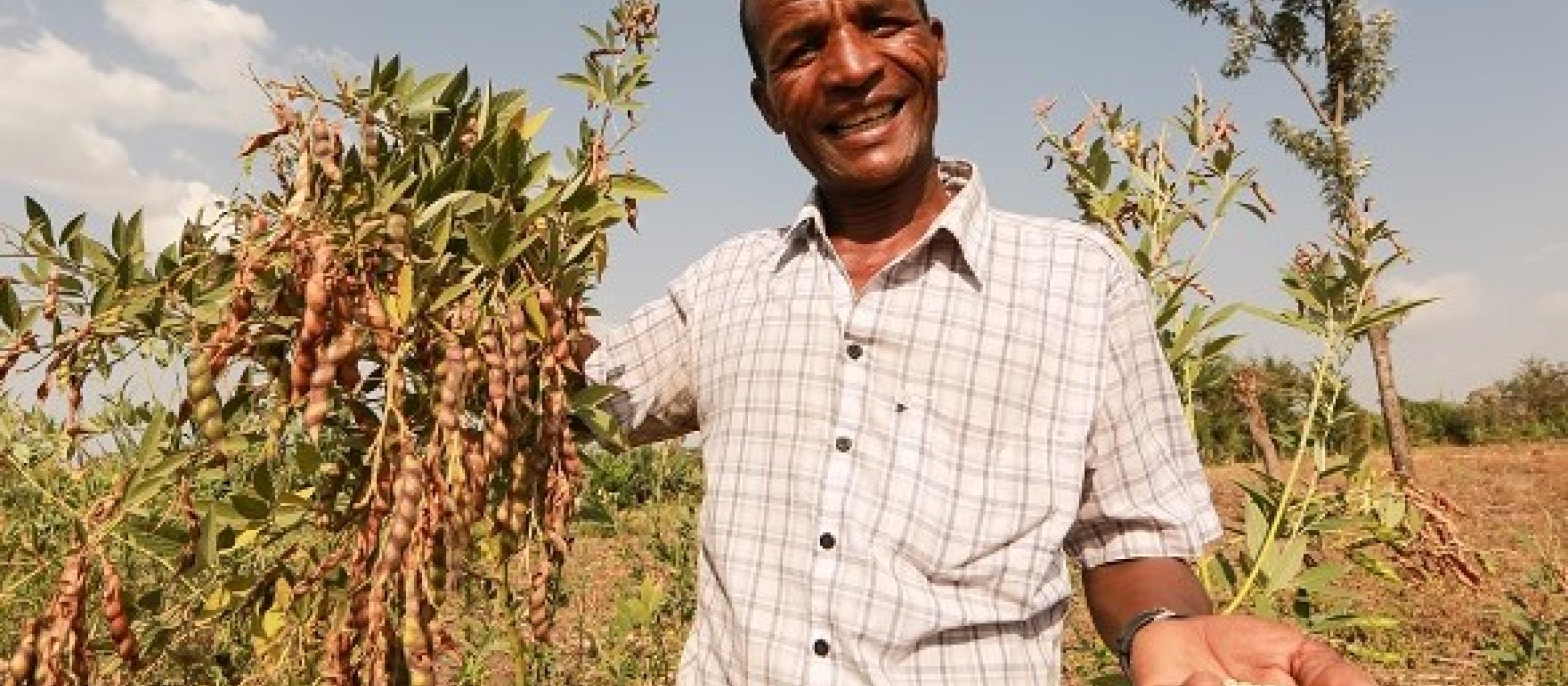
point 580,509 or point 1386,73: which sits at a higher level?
point 1386,73

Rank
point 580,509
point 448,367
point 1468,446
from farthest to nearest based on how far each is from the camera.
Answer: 1. point 1468,446
2. point 580,509
3. point 448,367

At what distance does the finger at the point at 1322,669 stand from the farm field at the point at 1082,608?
3.30 feet

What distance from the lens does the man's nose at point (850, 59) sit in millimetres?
1865

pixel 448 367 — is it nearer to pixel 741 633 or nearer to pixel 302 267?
pixel 302 267

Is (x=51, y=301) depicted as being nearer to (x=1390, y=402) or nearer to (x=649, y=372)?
(x=649, y=372)

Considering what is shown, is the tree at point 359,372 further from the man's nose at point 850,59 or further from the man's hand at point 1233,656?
the man's hand at point 1233,656

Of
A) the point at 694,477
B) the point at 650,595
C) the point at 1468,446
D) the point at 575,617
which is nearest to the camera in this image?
the point at 650,595

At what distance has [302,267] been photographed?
1196 millimetres

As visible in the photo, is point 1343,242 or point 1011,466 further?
point 1343,242

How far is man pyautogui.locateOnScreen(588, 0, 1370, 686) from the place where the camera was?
5.49 feet

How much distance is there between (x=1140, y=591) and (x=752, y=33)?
3.54 ft

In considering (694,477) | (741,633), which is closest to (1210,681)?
(741,633)

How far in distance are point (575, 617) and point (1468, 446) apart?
27.0 meters

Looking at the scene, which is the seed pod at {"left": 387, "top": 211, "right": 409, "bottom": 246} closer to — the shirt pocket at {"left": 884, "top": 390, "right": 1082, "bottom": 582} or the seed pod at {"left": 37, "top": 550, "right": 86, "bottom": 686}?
the seed pod at {"left": 37, "top": 550, "right": 86, "bottom": 686}
